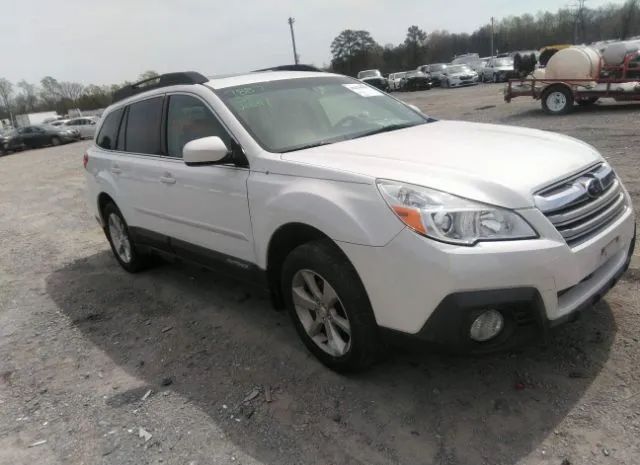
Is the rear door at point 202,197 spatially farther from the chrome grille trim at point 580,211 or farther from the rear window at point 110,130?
the chrome grille trim at point 580,211

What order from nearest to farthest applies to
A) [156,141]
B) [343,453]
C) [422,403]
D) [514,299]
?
[514,299] < [343,453] < [422,403] < [156,141]

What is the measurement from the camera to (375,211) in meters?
2.54

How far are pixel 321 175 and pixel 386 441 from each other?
4.56 feet

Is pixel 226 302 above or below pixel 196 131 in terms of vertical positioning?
below

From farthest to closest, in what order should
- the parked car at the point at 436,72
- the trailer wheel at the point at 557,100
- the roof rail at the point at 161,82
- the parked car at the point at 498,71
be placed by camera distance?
the parked car at the point at 436,72, the parked car at the point at 498,71, the trailer wheel at the point at 557,100, the roof rail at the point at 161,82

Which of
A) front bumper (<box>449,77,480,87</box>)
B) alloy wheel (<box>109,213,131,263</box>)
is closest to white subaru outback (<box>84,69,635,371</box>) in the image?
alloy wheel (<box>109,213,131,263</box>)

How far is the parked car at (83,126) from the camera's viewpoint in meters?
31.2

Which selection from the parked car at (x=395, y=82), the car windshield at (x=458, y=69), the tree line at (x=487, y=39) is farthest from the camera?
the tree line at (x=487, y=39)

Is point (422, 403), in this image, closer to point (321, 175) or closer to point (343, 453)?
point (343, 453)

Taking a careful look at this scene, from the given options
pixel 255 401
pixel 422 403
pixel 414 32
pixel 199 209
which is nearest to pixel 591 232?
pixel 422 403

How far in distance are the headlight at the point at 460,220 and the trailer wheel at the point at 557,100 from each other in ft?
41.9

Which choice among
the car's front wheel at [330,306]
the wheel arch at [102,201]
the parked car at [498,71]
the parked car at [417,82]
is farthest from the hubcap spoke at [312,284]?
the parked car at [417,82]

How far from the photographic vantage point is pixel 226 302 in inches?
175

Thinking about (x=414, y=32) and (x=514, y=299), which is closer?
(x=514, y=299)
